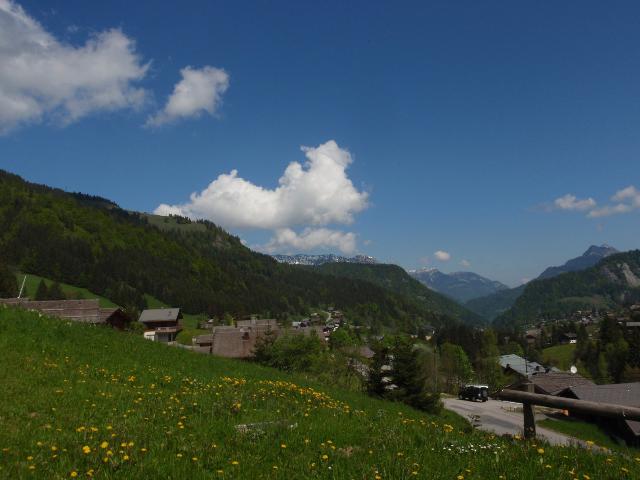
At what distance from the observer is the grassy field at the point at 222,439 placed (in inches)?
267

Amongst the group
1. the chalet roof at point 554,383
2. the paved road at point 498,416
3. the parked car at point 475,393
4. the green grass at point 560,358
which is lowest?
the paved road at point 498,416

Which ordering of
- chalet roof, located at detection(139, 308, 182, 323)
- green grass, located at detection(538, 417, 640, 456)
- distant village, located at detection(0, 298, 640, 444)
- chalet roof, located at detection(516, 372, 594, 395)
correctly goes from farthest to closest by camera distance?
chalet roof, located at detection(139, 308, 182, 323) < chalet roof, located at detection(516, 372, 594, 395) < green grass, located at detection(538, 417, 640, 456) < distant village, located at detection(0, 298, 640, 444)

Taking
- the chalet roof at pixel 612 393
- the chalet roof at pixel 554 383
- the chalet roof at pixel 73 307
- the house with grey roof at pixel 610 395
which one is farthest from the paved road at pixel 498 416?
the chalet roof at pixel 73 307

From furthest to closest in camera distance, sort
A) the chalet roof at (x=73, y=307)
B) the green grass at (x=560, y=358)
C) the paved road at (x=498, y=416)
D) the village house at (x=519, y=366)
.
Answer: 1. the green grass at (x=560, y=358)
2. the village house at (x=519, y=366)
3. the paved road at (x=498, y=416)
4. the chalet roof at (x=73, y=307)

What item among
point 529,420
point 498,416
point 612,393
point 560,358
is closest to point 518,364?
point 560,358

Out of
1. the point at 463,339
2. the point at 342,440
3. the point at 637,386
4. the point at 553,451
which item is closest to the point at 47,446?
the point at 342,440

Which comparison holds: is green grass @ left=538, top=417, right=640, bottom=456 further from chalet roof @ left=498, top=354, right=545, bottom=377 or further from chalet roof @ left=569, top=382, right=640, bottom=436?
chalet roof @ left=498, top=354, right=545, bottom=377

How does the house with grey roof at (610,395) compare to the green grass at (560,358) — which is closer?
the house with grey roof at (610,395)

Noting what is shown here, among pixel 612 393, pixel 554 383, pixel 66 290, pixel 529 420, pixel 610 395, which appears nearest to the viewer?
pixel 529 420

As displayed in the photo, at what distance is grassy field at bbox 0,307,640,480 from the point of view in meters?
6.79

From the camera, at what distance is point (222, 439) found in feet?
27.2

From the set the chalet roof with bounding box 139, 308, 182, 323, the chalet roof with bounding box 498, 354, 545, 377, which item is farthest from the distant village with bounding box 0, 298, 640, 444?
the chalet roof with bounding box 498, 354, 545, 377

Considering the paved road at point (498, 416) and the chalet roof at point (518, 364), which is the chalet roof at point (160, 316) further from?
the chalet roof at point (518, 364)

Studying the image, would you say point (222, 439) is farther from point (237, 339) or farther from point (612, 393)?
point (612, 393)
